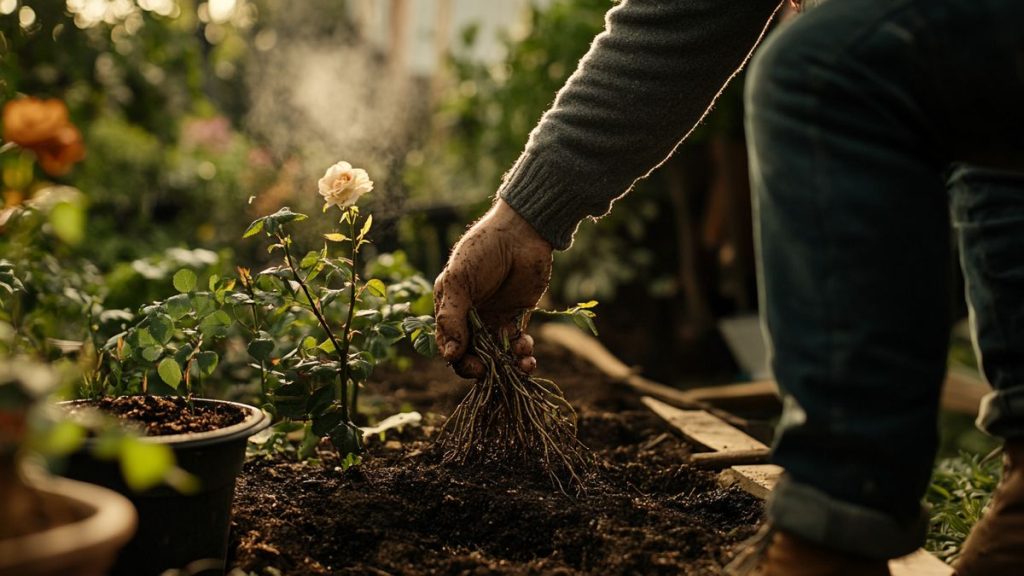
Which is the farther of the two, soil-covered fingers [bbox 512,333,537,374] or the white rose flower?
soil-covered fingers [bbox 512,333,537,374]

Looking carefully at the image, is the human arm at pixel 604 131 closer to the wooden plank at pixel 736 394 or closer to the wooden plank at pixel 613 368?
Result: the wooden plank at pixel 613 368

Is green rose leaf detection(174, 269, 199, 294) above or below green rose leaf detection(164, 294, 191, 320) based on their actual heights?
above

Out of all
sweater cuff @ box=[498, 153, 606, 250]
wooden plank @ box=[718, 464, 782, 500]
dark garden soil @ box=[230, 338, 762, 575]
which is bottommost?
wooden plank @ box=[718, 464, 782, 500]

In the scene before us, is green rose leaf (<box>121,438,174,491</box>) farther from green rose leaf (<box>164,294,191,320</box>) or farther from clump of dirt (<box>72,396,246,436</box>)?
green rose leaf (<box>164,294,191,320</box>)

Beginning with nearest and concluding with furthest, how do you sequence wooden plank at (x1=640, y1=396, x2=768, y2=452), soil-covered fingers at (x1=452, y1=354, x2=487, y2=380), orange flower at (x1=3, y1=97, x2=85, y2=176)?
orange flower at (x1=3, y1=97, x2=85, y2=176) < soil-covered fingers at (x1=452, y1=354, x2=487, y2=380) < wooden plank at (x1=640, y1=396, x2=768, y2=452)

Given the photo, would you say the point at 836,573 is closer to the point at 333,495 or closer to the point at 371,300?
the point at 333,495

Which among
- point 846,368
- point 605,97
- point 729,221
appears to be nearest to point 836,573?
point 846,368

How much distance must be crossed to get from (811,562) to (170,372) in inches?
43.0

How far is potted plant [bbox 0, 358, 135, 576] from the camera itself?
2.71 feet

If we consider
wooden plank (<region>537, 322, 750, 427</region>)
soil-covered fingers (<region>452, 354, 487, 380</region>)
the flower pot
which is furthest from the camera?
wooden plank (<region>537, 322, 750, 427</region>)

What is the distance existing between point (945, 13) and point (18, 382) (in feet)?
3.47

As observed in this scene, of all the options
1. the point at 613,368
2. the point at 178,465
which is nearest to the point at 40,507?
the point at 178,465

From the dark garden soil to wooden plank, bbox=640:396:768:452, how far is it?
120mm

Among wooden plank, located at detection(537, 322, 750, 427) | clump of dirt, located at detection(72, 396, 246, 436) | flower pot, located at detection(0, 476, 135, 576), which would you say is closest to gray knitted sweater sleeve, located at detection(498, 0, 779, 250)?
clump of dirt, located at detection(72, 396, 246, 436)
